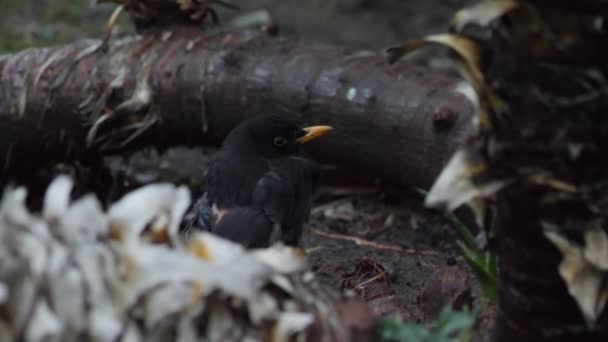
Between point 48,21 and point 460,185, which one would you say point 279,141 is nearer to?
point 460,185

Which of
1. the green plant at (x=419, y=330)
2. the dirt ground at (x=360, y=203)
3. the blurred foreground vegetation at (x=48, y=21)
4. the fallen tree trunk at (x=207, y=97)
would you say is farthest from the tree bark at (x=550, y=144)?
the blurred foreground vegetation at (x=48, y=21)

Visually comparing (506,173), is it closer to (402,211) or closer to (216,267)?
(216,267)

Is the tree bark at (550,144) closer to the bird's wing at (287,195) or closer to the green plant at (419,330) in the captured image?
the green plant at (419,330)

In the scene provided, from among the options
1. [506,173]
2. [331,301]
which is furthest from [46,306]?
[506,173]

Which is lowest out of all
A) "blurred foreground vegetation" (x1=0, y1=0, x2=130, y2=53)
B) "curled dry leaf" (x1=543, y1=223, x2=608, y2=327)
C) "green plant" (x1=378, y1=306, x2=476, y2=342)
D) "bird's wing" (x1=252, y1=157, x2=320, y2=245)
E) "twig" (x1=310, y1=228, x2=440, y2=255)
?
"blurred foreground vegetation" (x1=0, y1=0, x2=130, y2=53)

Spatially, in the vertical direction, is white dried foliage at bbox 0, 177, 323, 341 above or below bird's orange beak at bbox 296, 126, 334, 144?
above

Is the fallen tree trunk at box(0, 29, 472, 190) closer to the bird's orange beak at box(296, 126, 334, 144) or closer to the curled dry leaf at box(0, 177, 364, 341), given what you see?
the bird's orange beak at box(296, 126, 334, 144)

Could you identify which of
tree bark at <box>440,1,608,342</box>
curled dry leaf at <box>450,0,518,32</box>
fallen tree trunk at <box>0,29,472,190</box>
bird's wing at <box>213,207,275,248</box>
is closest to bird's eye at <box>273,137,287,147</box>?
fallen tree trunk at <box>0,29,472,190</box>
